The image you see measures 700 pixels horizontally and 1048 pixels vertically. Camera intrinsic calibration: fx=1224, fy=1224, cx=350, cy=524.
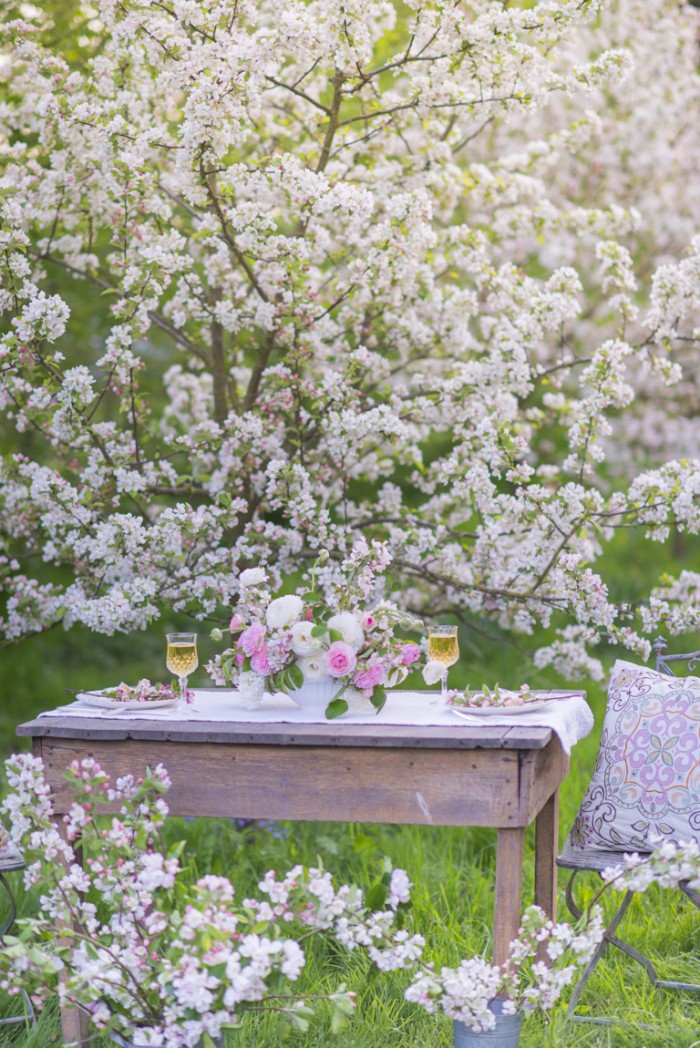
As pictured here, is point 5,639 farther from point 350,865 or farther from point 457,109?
point 457,109

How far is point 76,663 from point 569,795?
16.1 feet

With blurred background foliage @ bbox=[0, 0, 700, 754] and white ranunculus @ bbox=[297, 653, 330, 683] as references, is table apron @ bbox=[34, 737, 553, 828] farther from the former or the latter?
blurred background foliage @ bbox=[0, 0, 700, 754]

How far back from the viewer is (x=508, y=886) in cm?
260

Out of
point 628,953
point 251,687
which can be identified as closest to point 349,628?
point 251,687

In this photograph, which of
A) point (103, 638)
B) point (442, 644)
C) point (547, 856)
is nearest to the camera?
point (442, 644)

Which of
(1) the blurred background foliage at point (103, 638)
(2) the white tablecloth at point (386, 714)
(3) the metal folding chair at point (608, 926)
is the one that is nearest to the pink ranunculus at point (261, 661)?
(2) the white tablecloth at point (386, 714)

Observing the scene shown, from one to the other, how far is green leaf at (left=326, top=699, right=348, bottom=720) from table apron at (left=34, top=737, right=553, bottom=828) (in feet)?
0.33

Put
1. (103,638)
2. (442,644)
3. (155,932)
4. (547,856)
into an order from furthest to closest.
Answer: (103,638)
(547,856)
(442,644)
(155,932)

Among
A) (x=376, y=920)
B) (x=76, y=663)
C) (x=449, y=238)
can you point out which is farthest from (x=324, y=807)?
(x=76, y=663)

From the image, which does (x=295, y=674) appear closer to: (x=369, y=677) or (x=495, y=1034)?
(x=369, y=677)

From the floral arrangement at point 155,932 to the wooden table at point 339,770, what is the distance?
4.9 inches

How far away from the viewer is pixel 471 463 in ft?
13.0

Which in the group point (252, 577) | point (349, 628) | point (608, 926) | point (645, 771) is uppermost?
point (252, 577)

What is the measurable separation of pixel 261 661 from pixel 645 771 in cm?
94
